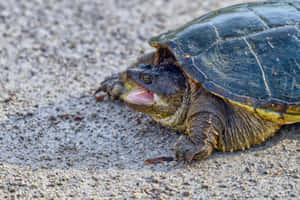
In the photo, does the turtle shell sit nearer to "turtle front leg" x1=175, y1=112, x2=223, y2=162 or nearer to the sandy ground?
"turtle front leg" x1=175, y1=112, x2=223, y2=162

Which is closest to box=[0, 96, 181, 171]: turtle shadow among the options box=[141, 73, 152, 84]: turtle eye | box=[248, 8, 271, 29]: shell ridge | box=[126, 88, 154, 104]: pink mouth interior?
box=[126, 88, 154, 104]: pink mouth interior

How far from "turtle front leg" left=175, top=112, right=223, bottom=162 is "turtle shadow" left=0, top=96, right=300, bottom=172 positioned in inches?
3.2

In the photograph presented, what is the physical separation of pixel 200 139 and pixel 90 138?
3.36 feet

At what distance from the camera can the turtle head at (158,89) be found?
10.3 feet

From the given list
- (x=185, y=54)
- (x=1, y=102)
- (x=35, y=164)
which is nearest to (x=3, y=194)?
(x=35, y=164)

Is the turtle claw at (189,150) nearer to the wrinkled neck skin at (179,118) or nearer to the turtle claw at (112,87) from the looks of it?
the wrinkled neck skin at (179,118)

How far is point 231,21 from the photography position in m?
3.22

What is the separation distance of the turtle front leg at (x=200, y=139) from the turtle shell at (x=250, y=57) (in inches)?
8.9

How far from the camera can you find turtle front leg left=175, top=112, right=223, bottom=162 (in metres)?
2.90

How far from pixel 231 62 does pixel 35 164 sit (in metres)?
1.76

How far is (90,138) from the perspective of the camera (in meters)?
3.35

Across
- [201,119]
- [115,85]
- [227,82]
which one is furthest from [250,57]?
[115,85]

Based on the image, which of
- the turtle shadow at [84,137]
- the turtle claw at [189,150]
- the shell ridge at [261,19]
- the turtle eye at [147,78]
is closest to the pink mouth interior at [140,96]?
the turtle eye at [147,78]

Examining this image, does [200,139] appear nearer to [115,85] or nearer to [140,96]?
[140,96]
